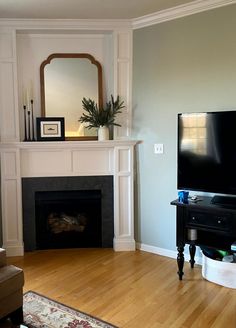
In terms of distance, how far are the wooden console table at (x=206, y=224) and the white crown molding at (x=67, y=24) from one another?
208 centimetres

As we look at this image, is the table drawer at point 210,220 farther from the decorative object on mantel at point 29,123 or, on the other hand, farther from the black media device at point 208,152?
the decorative object on mantel at point 29,123

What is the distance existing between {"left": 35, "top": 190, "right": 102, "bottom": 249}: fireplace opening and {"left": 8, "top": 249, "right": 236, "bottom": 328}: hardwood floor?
151 millimetres

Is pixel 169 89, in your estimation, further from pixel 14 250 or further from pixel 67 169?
pixel 14 250

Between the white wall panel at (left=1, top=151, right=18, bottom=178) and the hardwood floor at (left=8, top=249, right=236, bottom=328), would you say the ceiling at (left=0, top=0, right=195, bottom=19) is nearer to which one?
the white wall panel at (left=1, top=151, right=18, bottom=178)

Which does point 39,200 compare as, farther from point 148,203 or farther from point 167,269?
point 167,269

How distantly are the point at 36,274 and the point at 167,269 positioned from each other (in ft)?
4.34

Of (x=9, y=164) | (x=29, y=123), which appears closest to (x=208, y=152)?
(x=29, y=123)

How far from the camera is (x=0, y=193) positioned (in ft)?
12.0

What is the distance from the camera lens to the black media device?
2.88 metres

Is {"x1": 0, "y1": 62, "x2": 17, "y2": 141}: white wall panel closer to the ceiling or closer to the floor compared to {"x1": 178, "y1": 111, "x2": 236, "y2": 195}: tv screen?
closer to the ceiling

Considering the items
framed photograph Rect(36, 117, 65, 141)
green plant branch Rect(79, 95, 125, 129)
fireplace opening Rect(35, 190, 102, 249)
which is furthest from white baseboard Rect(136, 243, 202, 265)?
framed photograph Rect(36, 117, 65, 141)

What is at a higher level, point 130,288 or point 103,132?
point 103,132

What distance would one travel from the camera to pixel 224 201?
2916 mm

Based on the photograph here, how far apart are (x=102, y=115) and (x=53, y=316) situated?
6.79ft
